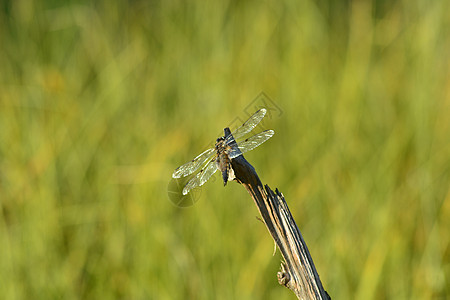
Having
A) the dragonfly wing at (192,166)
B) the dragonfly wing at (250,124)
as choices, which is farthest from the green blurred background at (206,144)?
the dragonfly wing at (192,166)

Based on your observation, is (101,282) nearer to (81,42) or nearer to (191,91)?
(191,91)

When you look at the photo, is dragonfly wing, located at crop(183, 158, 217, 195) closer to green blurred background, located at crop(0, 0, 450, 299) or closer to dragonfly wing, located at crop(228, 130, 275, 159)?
dragonfly wing, located at crop(228, 130, 275, 159)

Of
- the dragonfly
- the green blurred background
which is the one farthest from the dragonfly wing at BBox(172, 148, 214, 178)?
the green blurred background

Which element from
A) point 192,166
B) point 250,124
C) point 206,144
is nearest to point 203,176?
point 192,166

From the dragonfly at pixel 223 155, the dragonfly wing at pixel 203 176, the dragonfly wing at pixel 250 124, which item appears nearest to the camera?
the dragonfly at pixel 223 155

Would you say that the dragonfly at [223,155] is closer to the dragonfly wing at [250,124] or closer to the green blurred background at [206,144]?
the dragonfly wing at [250,124]
